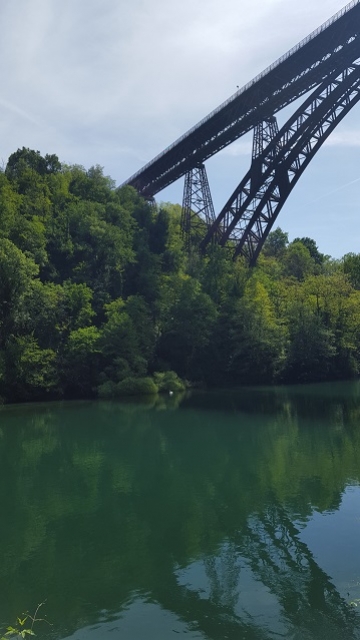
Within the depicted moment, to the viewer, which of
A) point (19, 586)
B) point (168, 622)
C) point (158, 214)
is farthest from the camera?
point (158, 214)

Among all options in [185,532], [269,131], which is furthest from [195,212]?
[185,532]

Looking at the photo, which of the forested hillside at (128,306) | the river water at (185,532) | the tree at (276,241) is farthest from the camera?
the tree at (276,241)

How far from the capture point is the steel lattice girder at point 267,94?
2894 centimetres

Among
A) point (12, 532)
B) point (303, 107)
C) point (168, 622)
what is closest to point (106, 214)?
point (303, 107)

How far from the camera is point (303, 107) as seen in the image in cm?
3278

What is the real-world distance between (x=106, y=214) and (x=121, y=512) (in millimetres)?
30138

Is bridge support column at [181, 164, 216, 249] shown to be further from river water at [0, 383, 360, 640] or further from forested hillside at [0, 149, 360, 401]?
river water at [0, 383, 360, 640]

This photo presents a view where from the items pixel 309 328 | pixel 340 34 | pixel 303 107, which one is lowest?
pixel 309 328

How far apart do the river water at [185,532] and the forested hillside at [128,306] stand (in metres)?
11.1

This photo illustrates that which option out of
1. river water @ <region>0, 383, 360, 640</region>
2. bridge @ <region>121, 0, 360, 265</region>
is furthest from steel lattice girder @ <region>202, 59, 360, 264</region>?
river water @ <region>0, 383, 360, 640</region>

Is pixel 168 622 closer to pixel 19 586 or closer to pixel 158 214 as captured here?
pixel 19 586

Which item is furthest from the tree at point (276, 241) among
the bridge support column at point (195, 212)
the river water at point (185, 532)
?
the river water at point (185, 532)

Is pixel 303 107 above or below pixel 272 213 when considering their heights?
above

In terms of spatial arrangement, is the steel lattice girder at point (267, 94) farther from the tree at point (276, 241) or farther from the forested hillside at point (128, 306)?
→ the tree at point (276, 241)
